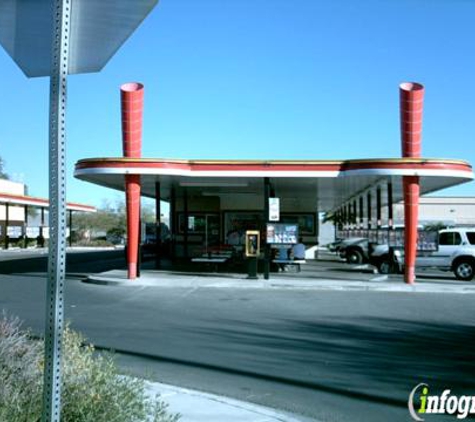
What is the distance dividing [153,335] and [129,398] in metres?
6.13

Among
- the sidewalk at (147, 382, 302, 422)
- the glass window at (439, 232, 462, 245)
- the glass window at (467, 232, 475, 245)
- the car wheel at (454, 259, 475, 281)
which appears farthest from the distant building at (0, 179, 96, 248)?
the sidewalk at (147, 382, 302, 422)

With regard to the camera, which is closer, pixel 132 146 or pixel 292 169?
pixel 132 146

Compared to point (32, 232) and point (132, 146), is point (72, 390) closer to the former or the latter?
point (132, 146)

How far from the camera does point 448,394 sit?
711cm

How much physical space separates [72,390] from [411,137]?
1737 centimetres

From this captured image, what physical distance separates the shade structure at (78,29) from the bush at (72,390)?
Answer: 7.71 feet

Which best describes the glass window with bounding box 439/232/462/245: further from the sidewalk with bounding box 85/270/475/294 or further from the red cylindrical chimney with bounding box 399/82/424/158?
the red cylindrical chimney with bounding box 399/82/424/158

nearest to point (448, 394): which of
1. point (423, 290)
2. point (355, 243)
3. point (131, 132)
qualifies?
point (423, 290)

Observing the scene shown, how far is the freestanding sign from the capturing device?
3.18 meters

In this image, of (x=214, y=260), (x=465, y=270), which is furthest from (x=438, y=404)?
(x=214, y=260)

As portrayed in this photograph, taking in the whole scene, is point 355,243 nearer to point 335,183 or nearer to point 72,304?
point 335,183

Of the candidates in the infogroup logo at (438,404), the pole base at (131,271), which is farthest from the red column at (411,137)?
the infogroup logo at (438,404)

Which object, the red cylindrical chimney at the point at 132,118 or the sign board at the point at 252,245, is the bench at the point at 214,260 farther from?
the red cylindrical chimney at the point at 132,118

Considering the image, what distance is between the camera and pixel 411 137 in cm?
2030
